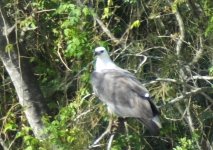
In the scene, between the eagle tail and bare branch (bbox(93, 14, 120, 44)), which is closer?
the eagle tail

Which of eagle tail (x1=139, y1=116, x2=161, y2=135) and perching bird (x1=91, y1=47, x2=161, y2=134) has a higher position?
perching bird (x1=91, y1=47, x2=161, y2=134)

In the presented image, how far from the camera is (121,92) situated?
6812mm

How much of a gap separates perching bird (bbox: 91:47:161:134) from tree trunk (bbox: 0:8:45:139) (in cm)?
110

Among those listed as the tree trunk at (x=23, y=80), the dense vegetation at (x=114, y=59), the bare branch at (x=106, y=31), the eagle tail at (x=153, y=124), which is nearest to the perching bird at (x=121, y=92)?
the eagle tail at (x=153, y=124)

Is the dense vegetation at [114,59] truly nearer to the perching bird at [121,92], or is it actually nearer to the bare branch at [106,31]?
the bare branch at [106,31]

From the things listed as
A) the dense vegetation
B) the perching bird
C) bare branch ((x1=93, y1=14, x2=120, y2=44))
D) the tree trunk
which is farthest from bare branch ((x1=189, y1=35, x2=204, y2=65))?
the tree trunk

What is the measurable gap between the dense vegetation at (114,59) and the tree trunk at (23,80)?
0.06m

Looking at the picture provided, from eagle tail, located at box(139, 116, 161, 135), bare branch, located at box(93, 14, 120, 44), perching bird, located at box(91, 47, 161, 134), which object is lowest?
eagle tail, located at box(139, 116, 161, 135)

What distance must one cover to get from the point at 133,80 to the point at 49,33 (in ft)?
6.90

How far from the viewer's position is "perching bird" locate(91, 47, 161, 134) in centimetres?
645

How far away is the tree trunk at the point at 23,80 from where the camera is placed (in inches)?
310

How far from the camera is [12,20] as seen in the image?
27.6 ft

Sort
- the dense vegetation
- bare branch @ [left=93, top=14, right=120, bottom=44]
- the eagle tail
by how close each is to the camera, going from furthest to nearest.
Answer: bare branch @ [left=93, top=14, right=120, bottom=44] < the dense vegetation < the eagle tail

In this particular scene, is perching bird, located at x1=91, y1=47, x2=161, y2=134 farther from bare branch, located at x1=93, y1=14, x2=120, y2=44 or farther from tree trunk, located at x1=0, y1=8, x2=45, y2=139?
tree trunk, located at x1=0, y1=8, x2=45, y2=139
